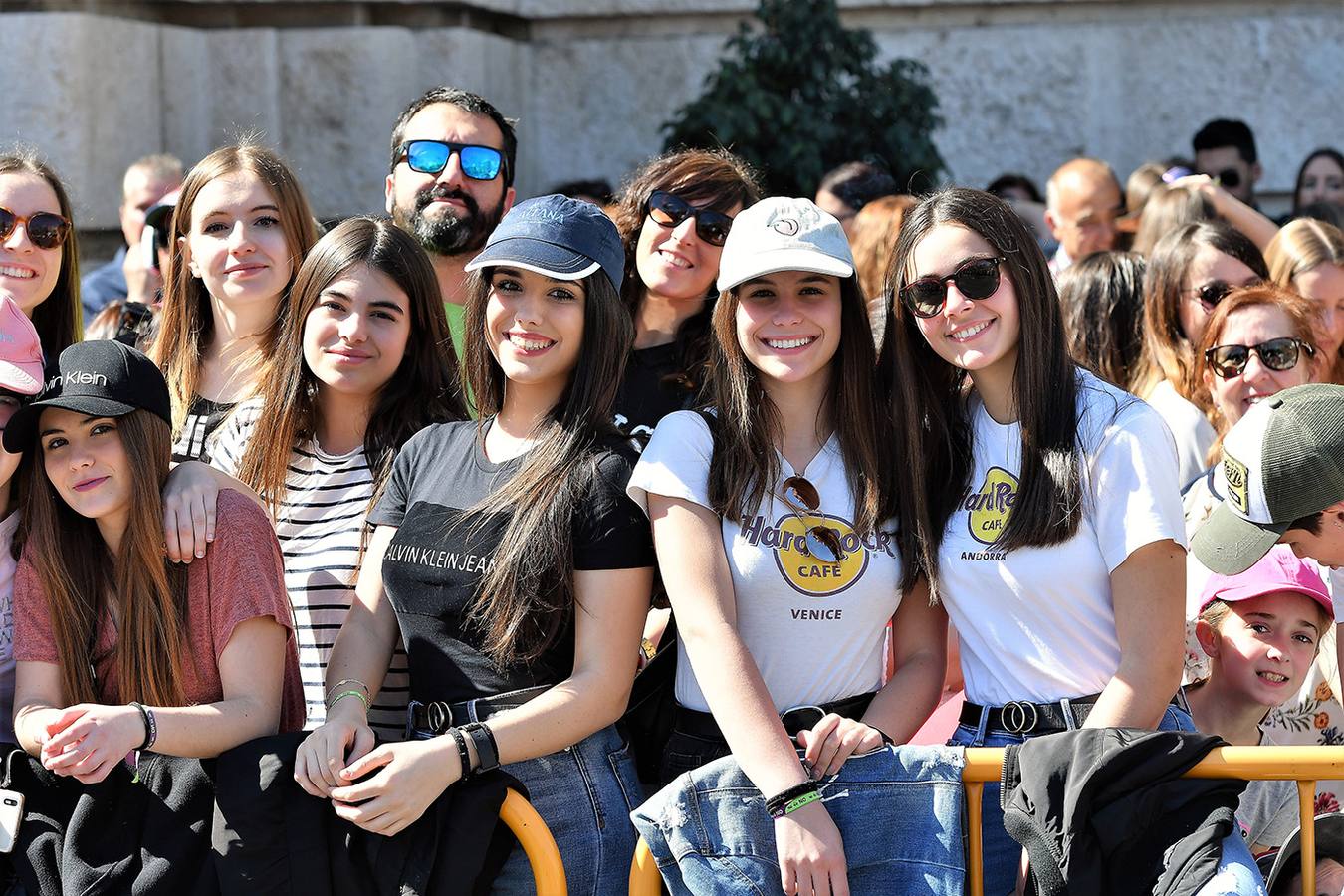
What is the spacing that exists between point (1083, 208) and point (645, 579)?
3.95m

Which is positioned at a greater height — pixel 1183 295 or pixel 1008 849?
pixel 1183 295

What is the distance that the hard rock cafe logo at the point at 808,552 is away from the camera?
298 centimetres

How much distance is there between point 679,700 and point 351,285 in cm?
124

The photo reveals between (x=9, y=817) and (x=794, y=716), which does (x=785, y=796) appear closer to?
(x=794, y=716)

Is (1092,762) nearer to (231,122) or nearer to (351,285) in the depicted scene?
(351,285)

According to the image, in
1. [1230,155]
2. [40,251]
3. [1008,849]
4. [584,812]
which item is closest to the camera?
[1008,849]

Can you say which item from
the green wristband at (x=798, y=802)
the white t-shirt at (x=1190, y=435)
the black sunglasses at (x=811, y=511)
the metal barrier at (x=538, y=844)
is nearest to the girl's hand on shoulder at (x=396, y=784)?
the metal barrier at (x=538, y=844)

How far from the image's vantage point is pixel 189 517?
10.1 feet

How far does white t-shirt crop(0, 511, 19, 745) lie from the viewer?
124 inches

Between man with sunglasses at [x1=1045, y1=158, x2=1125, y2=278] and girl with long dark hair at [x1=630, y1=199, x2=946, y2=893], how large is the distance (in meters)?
3.43

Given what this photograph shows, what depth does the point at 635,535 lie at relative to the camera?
303 centimetres

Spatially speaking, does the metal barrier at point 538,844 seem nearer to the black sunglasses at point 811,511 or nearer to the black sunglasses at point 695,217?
the black sunglasses at point 811,511

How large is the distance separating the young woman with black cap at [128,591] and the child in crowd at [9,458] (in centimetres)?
7

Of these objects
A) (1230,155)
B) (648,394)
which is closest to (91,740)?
(648,394)
